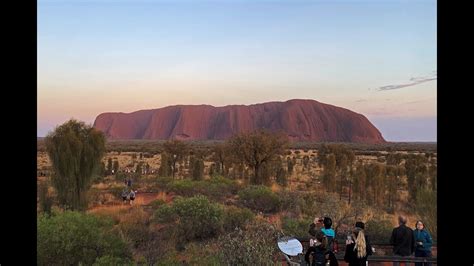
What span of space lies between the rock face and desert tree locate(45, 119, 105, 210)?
6196 cm

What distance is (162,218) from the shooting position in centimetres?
1283

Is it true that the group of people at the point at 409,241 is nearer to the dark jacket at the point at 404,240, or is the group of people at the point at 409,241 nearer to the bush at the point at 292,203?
the dark jacket at the point at 404,240

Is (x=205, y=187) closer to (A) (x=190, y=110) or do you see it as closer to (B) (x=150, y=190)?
(B) (x=150, y=190)

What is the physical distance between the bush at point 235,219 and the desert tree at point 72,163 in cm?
567

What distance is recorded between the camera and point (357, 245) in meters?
5.89

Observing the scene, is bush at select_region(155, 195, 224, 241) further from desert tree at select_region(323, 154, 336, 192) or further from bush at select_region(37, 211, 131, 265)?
desert tree at select_region(323, 154, 336, 192)

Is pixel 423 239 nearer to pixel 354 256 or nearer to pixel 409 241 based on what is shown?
pixel 409 241

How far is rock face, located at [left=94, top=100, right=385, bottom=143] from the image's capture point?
78938mm

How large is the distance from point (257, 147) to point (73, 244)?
16.4m

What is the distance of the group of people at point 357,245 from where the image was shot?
5.65 metres
